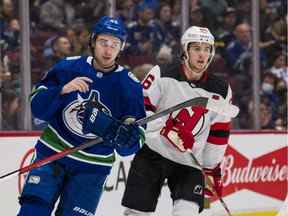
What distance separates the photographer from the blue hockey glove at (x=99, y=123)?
3924 mm

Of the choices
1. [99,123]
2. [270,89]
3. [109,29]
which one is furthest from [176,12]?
[99,123]

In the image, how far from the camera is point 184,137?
4.65 m

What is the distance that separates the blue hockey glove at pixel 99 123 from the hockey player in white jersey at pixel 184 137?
0.69m

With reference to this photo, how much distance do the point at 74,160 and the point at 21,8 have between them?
207 centimetres

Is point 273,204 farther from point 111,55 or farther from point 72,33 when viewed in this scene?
point 111,55

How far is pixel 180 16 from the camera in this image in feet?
22.6

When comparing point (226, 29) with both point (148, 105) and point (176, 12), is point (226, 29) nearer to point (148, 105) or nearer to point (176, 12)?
point (176, 12)

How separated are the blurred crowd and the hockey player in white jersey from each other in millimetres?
137

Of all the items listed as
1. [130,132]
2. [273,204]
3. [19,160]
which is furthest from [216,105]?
[273,204]

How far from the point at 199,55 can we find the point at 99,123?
90 cm

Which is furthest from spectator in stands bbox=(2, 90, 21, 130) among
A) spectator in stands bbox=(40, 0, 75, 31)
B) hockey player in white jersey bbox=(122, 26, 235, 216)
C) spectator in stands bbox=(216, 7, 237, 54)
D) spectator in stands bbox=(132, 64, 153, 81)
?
spectator in stands bbox=(216, 7, 237, 54)

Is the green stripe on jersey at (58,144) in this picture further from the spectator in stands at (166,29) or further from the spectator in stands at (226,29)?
the spectator in stands at (226,29)

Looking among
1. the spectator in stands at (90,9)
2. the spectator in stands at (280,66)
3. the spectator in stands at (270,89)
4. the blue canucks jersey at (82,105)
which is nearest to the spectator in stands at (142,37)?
the spectator in stands at (90,9)

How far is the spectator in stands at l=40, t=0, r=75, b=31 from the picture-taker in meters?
6.04
